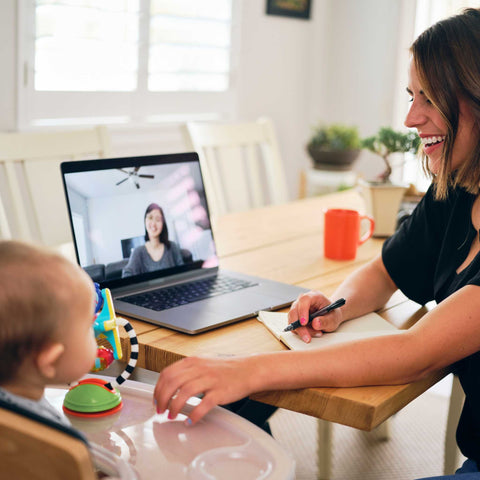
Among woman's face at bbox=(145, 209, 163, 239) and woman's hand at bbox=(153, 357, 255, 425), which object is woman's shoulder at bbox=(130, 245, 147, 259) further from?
woman's hand at bbox=(153, 357, 255, 425)

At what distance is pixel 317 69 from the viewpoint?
4.37 meters

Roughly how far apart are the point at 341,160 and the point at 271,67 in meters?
0.80

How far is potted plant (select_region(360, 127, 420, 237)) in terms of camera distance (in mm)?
1731

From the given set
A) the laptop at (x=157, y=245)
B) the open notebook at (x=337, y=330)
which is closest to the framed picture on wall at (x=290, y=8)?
the laptop at (x=157, y=245)

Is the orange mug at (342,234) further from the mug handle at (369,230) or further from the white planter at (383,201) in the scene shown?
the white planter at (383,201)

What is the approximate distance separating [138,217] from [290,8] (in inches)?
122

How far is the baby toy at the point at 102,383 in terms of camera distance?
34.0 inches

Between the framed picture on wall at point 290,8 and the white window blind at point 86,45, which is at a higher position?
the framed picture on wall at point 290,8

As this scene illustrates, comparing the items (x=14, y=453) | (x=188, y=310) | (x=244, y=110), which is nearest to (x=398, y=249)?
(x=188, y=310)

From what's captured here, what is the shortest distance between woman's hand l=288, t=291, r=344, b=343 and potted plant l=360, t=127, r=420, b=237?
670mm

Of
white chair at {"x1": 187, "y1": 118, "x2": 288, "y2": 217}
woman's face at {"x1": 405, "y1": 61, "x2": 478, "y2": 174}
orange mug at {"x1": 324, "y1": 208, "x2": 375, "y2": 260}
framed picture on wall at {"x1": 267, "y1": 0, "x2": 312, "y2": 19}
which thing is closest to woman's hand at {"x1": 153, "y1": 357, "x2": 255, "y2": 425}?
woman's face at {"x1": 405, "y1": 61, "x2": 478, "y2": 174}

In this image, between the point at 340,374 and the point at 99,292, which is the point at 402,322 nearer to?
the point at 340,374

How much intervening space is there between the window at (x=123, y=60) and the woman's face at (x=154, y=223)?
5.71 feet

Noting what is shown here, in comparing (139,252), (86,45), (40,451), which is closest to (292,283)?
(139,252)
